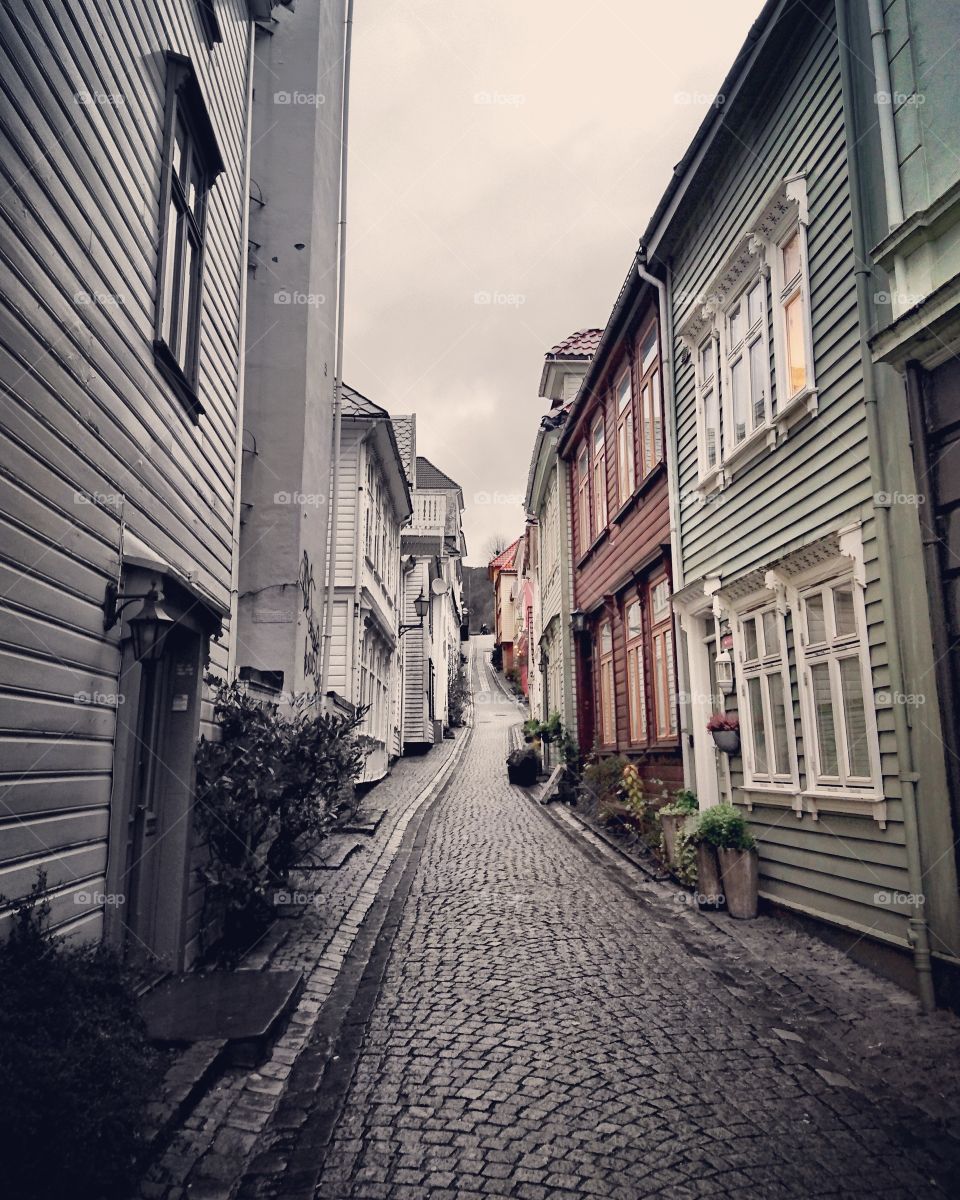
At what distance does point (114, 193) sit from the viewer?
5.15 metres

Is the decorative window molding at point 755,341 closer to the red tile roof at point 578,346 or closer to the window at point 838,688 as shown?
the window at point 838,688

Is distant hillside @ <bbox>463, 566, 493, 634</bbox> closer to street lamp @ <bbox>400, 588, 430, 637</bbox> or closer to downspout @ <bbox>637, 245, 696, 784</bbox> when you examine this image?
street lamp @ <bbox>400, 588, 430, 637</bbox>

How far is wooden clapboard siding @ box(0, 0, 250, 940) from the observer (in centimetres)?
387

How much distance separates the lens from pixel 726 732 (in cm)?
886

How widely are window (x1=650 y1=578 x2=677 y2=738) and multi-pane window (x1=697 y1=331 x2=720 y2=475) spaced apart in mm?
2040

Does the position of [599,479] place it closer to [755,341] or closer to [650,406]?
[650,406]

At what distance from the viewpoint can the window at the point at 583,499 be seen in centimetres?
1703

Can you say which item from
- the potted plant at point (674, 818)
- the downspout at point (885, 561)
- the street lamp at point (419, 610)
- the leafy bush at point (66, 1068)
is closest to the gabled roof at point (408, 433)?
the street lamp at point (419, 610)

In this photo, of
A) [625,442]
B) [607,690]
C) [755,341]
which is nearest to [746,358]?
[755,341]

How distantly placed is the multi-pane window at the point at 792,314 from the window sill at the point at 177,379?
15.3 ft

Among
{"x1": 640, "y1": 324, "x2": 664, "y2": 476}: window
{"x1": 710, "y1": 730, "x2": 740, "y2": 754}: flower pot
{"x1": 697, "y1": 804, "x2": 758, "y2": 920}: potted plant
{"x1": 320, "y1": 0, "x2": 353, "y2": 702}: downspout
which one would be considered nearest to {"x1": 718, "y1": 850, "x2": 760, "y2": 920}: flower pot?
{"x1": 697, "y1": 804, "x2": 758, "y2": 920}: potted plant

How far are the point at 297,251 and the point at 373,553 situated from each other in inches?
328

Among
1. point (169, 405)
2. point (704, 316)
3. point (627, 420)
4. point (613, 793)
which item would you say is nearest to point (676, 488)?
point (704, 316)

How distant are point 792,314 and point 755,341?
797 millimetres
